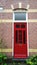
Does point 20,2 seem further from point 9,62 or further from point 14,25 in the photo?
point 9,62

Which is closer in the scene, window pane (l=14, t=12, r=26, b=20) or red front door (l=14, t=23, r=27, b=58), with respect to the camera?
red front door (l=14, t=23, r=27, b=58)

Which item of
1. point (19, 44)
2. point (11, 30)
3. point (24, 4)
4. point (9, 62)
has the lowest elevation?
point (9, 62)

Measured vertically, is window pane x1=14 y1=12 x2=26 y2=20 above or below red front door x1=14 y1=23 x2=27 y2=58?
above

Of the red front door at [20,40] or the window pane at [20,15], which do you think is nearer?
the red front door at [20,40]

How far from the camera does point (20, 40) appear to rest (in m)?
11.0

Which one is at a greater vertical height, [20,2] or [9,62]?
[20,2]

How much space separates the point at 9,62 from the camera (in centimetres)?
1062

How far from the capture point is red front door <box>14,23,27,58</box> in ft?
35.8

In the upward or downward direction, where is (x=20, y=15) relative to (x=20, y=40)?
upward

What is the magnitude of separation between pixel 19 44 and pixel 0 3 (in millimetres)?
2675

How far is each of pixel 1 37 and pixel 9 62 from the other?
153 centimetres

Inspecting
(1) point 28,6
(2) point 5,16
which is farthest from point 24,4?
(2) point 5,16

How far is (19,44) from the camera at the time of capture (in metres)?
11.0

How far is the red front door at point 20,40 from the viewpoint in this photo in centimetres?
1091
